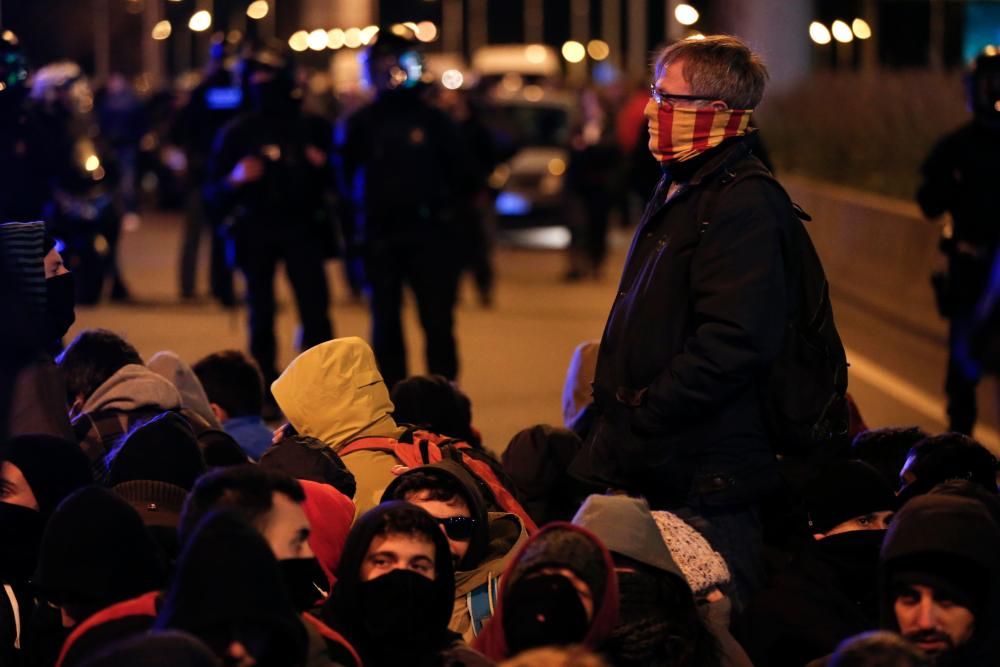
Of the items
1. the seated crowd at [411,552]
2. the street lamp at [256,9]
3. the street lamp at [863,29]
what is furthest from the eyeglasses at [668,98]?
the street lamp at [863,29]

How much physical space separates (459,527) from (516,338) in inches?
392

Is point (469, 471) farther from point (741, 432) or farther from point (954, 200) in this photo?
point (954, 200)

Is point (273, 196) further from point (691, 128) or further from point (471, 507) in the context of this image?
point (691, 128)

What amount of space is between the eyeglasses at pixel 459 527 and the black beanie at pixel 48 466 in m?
1.03

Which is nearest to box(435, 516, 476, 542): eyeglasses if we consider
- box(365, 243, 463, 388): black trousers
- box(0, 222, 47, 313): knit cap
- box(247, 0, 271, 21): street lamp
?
box(0, 222, 47, 313): knit cap

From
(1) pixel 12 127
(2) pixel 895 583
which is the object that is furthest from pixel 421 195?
(2) pixel 895 583

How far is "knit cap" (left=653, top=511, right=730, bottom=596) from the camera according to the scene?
16.6 feet

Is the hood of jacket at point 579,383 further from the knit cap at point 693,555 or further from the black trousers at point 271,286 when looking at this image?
the black trousers at point 271,286

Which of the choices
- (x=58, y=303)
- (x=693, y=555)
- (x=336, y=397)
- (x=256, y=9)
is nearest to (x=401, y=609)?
(x=693, y=555)

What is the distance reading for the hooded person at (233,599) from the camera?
3.98 metres

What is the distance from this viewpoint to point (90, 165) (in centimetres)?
1335

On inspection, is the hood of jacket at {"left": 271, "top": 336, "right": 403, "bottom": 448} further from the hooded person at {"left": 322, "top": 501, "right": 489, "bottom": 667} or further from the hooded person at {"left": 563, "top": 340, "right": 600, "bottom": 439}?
the hooded person at {"left": 322, "top": 501, "right": 489, "bottom": 667}

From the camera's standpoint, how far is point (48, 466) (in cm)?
553

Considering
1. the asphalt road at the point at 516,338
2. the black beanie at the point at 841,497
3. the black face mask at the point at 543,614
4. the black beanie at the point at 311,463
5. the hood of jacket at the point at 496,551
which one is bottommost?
the asphalt road at the point at 516,338
